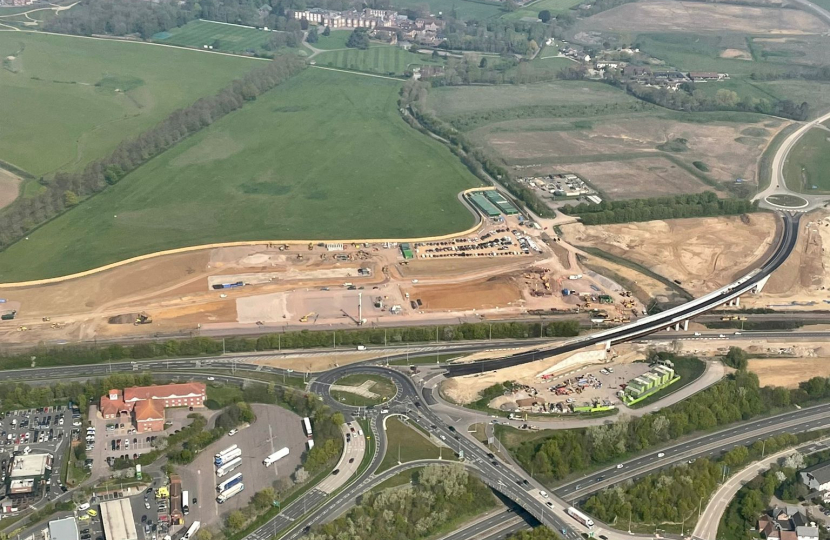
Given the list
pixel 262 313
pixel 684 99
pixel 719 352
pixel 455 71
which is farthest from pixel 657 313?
pixel 455 71

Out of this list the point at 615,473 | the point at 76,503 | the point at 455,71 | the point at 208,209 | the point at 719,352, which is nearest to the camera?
the point at 76,503

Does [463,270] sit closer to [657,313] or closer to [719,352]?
[657,313]

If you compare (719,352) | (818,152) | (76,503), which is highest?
(818,152)

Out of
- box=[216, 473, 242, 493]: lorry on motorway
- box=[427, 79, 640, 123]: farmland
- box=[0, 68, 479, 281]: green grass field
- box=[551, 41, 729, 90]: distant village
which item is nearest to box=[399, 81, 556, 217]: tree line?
box=[0, 68, 479, 281]: green grass field

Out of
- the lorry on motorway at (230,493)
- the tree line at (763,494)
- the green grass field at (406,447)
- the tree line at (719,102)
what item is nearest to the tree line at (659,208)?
the tree line at (719,102)

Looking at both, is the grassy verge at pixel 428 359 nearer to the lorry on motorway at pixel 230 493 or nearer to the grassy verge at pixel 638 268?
the lorry on motorway at pixel 230 493

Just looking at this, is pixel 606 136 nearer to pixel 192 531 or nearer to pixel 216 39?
pixel 216 39
